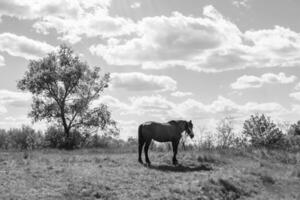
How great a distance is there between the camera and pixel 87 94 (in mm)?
47125

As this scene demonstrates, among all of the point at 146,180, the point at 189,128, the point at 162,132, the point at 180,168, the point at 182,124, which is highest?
the point at 182,124

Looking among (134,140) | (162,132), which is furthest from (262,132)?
(162,132)

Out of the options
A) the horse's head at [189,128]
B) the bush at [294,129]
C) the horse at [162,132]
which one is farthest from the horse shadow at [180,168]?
the bush at [294,129]

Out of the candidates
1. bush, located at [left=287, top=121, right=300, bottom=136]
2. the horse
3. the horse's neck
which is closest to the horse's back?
the horse

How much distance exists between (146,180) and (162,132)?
5.59 metres

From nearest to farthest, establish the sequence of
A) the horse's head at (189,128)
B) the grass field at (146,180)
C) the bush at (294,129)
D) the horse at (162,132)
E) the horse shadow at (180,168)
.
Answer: the grass field at (146,180) → the horse shadow at (180,168) → the horse at (162,132) → the horse's head at (189,128) → the bush at (294,129)

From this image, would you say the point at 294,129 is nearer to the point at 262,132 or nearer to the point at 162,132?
the point at 262,132

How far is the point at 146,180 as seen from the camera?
42.8ft

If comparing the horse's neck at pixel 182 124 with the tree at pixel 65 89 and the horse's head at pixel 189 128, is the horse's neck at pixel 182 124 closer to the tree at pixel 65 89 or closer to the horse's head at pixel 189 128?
the horse's head at pixel 189 128

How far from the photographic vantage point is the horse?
17875mm

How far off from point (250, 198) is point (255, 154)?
36.7 ft

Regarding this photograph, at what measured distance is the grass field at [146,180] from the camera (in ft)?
35.0

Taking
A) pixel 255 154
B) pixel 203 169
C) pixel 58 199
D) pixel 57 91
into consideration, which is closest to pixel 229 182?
pixel 203 169

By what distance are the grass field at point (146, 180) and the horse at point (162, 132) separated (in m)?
0.92
